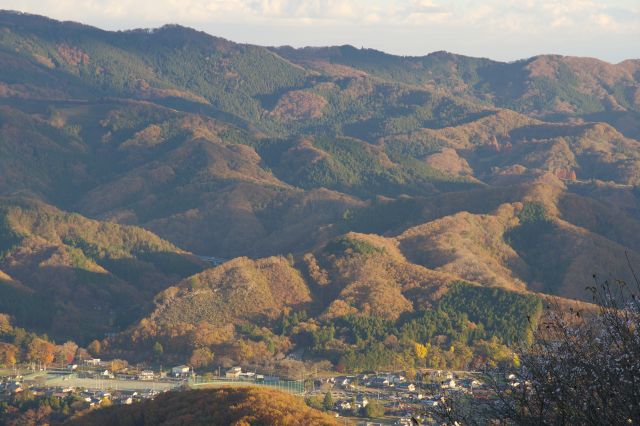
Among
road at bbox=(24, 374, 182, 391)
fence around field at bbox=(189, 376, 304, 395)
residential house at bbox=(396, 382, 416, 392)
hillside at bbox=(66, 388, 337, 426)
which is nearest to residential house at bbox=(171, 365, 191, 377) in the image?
fence around field at bbox=(189, 376, 304, 395)

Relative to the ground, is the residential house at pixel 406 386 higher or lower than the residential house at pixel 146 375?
higher

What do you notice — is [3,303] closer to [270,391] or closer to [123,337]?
[123,337]

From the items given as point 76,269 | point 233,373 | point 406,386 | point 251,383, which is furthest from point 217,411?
point 76,269

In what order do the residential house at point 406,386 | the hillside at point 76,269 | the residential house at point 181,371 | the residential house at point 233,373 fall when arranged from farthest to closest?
the hillside at point 76,269 < the residential house at point 181,371 < the residential house at point 233,373 < the residential house at point 406,386

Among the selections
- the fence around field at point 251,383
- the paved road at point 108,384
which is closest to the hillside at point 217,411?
the paved road at point 108,384

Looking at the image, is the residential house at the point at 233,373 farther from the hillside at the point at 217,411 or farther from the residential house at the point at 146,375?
the hillside at the point at 217,411
